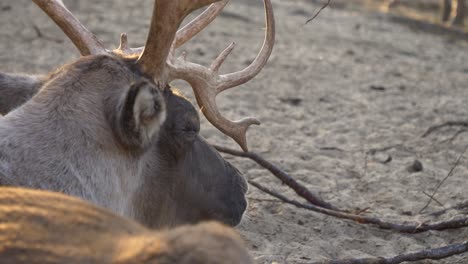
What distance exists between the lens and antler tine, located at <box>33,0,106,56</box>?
446 cm

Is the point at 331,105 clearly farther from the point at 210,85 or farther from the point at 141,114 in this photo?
the point at 141,114

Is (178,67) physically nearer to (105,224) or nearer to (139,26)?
(105,224)

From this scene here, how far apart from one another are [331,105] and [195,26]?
356cm

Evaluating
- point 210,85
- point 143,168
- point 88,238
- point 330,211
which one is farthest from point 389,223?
point 88,238

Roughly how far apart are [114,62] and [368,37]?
8.23 m

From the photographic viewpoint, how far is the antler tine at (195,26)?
4828 millimetres

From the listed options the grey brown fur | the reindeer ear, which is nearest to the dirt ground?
the grey brown fur

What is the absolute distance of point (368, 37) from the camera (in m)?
11.7

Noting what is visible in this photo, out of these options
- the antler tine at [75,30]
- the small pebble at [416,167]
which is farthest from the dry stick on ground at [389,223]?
the antler tine at [75,30]

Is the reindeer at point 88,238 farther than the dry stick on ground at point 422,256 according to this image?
No

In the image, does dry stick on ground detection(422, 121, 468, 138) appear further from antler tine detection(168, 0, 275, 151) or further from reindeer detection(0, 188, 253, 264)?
reindeer detection(0, 188, 253, 264)

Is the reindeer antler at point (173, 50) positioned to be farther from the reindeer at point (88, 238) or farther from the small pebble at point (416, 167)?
the small pebble at point (416, 167)

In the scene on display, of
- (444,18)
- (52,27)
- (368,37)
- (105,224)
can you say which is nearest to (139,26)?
(52,27)

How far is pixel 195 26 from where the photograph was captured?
16.1ft
